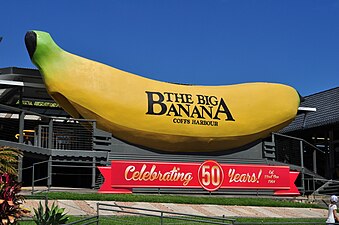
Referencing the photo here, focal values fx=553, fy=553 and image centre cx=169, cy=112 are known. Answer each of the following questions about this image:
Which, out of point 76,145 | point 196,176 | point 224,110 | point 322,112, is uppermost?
point 322,112

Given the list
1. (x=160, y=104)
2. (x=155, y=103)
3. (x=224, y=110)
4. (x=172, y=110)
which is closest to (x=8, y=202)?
(x=155, y=103)

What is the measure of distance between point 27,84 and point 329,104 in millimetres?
17202

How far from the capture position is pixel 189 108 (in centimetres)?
2238

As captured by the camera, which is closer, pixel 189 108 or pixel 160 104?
pixel 160 104

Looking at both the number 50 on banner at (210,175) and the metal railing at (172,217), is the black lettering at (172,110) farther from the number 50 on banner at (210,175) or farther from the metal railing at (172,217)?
the metal railing at (172,217)

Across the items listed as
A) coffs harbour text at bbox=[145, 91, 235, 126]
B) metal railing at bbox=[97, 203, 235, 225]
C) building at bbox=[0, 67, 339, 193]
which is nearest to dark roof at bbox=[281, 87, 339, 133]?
building at bbox=[0, 67, 339, 193]

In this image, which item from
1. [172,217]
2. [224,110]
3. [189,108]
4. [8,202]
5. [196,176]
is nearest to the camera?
[8,202]

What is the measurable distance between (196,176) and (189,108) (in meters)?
2.77

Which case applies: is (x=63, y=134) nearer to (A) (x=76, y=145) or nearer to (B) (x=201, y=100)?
(A) (x=76, y=145)

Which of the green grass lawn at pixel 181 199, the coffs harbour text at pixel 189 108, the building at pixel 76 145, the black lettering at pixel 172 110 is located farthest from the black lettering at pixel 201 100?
the green grass lawn at pixel 181 199

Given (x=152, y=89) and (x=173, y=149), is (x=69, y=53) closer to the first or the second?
(x=152, y=89)

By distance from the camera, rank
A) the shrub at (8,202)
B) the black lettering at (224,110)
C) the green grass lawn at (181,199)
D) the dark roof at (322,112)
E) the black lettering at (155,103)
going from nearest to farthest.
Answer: the shrub at (8,202) → the green grass lawn at (181,199) → the black lettering at (155,103) → the black lettering at (224,110) → the dark roof at (322,112)

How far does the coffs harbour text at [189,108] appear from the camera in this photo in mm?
21828

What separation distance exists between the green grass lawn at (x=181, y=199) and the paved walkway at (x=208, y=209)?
1.10ft
